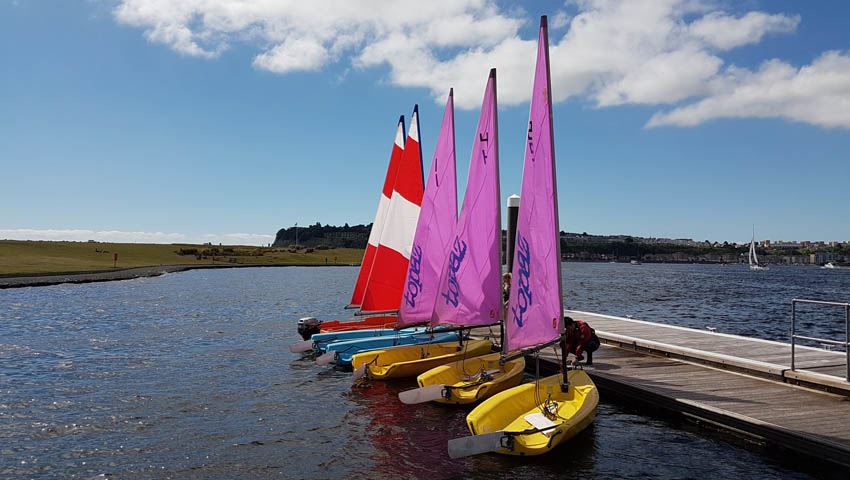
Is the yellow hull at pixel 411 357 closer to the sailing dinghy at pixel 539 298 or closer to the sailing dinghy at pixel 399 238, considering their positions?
the sailing dinghy at pixel 399 238

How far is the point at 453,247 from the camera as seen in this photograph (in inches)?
651

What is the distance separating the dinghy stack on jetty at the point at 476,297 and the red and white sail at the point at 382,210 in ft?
0.20

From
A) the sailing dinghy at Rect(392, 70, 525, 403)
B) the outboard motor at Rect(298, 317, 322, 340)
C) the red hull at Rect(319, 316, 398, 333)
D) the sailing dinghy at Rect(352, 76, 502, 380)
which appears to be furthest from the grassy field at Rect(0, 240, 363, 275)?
the sailing dinghy at Rect(392, 70, 525, 403)

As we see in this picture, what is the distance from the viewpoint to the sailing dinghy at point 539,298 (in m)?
12.0

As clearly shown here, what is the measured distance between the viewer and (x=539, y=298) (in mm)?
13211

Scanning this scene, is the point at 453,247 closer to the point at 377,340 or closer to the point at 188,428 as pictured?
the point at 377,340

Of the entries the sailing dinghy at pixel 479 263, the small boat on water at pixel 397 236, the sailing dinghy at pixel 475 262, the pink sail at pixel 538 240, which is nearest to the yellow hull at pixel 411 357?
the sailing dinghy at pixel 475 262

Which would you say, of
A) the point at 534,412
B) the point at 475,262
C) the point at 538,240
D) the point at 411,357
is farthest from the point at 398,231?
the point at 534,412

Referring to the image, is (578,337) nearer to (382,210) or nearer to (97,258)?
(382,210)

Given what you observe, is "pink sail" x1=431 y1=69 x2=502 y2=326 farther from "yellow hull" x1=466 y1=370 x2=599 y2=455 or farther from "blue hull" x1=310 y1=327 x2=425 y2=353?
"blue hull" x1=310 y1=327 x2=425 y2=353

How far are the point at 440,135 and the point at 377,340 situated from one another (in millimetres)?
6967

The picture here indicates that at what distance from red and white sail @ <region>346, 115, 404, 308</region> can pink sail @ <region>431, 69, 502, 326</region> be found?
6.56 m

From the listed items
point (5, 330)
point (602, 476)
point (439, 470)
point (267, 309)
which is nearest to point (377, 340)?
point (439, 470)

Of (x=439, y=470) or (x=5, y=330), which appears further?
(x=5, y=330)
